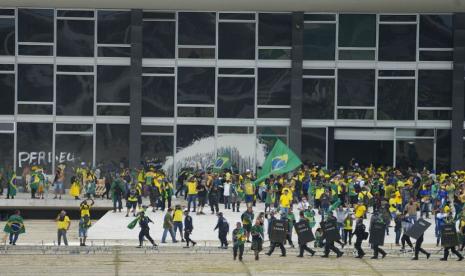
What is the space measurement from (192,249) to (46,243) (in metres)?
5.16

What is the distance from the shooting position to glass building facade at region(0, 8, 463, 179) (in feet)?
173

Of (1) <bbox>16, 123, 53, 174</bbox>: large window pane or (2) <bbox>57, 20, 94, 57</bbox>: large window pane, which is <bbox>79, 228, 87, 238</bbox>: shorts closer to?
(1) <bbox>16, 123, 53, 174</bbox>: large window pane

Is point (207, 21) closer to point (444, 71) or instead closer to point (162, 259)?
point (444, 71)

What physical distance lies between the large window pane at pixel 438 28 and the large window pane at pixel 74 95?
16.1m

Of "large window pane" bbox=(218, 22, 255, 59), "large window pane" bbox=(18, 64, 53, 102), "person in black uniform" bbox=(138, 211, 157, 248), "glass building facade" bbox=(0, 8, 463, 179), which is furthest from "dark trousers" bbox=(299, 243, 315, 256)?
"large window pane" bbox=(18, 64, 53, 102)

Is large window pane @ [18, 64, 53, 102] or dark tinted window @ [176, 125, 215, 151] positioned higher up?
large window pane @ [18, 64, 53, 102]

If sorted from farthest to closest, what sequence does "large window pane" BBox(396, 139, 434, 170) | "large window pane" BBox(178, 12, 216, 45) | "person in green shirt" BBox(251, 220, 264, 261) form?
"large window pane" BBox(396, 139, 434, 170) → "large window pane" BBox(178, 12, 216, 45) → "person in green shirt" BBox(251, 220, 264, 261)

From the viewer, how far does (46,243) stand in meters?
37.8

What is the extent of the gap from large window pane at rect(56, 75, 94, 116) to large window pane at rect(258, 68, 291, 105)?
8123 mm

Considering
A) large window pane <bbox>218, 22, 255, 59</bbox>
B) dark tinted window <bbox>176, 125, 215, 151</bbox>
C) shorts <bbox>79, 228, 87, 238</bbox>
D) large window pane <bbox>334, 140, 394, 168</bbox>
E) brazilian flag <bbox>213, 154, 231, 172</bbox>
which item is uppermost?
large window pane <bbox>218, 22, 255, 59</bbox>

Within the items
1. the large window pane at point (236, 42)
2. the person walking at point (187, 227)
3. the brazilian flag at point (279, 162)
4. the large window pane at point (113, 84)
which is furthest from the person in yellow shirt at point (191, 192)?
the large window pane at point (236, 42)

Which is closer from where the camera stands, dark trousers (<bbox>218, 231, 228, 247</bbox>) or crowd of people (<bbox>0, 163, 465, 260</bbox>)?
crowd of people (<bbox>0, 163, 465, 260</bbox>)

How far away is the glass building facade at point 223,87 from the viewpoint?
2073 inches

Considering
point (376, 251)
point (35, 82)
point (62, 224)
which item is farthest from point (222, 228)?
point (35, 82)
